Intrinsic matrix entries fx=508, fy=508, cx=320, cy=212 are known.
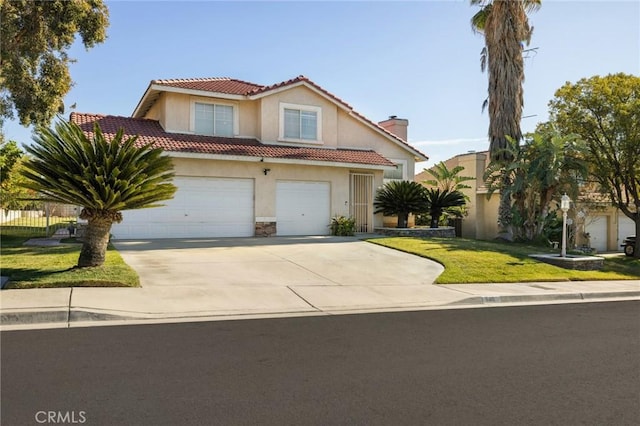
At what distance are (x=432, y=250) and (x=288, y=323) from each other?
936 centimetres

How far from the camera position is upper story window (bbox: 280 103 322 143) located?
21609 mm

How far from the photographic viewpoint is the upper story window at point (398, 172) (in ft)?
79.0

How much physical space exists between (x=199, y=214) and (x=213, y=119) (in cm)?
419

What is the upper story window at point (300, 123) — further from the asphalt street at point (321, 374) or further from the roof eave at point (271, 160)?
the asphalt street at point (321, 374)

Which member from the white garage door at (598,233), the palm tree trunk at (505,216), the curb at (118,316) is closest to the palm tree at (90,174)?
the curb at (118,316)

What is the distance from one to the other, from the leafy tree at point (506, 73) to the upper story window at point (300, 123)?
7687 millimetres

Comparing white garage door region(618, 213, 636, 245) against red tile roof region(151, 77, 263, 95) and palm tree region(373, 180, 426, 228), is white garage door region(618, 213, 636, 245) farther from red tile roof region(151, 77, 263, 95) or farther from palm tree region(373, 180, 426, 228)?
red tile roof region(151, 77, 263, 95)

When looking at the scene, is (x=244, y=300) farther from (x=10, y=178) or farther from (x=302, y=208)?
(x=10, y=178)

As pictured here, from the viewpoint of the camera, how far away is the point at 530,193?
20750 mm

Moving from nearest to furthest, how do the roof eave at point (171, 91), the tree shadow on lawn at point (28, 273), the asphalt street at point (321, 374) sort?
the asphalt street at point (321, 374) < the tree shadow on lawn at point (28, 273) < the roof eave at point (171, 91)

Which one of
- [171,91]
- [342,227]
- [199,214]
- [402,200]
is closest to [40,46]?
[171,91]

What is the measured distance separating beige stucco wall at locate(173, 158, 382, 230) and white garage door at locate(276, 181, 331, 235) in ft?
0.83

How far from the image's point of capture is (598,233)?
31375mm

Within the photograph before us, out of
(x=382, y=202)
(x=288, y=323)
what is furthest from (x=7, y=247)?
(x=382, y=202)
